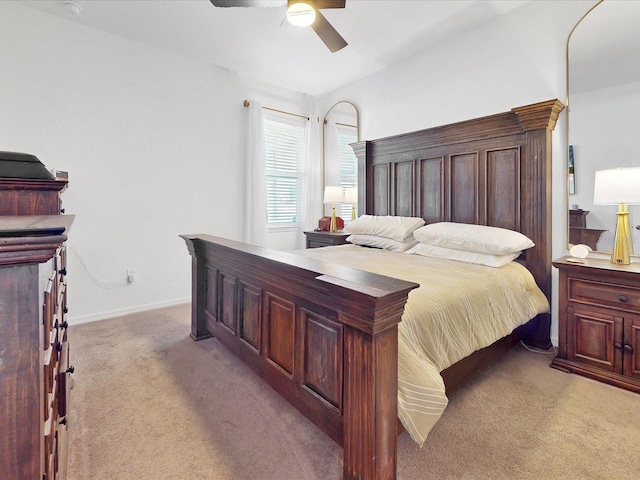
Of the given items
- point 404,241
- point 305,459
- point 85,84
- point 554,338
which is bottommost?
point 305,459

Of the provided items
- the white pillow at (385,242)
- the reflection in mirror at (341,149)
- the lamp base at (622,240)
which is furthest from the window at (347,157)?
the lamp base at (622,240)

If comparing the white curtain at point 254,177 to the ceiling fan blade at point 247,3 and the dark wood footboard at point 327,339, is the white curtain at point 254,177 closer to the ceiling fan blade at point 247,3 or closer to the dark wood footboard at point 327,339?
the dark wood footboard at point 327,339

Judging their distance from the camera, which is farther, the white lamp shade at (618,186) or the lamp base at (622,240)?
the lamp base at (622,240)

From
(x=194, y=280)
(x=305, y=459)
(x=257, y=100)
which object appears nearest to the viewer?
(x=305, y=459)

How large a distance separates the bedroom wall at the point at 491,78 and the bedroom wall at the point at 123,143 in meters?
1.82

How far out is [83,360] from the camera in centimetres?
241

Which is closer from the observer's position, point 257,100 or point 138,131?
point 138,131

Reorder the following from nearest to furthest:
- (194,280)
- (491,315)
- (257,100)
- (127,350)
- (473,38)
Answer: (491,315)
(127,350)
(194,280)
(473,38)
(257,100)

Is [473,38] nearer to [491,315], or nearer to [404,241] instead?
[404,241]

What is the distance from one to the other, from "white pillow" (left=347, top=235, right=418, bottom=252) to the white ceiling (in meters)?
1.93

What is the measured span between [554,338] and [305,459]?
229 cm

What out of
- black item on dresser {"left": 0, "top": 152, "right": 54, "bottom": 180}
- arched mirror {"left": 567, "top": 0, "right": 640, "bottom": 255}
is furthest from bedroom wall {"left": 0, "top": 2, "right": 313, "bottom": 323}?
arched mirror {"left": 567, "top": 0, "right": 640, "bottom": 255}

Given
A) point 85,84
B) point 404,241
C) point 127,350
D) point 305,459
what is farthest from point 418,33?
point 127,350

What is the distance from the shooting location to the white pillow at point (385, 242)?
3162 millimetres
